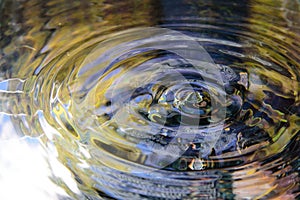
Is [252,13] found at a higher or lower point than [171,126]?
higher

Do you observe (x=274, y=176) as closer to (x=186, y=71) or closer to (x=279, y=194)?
(x=279, y=194)

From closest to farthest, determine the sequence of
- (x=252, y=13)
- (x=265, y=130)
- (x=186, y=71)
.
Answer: (x=265, y=130) → (x=186, y=71) → (x=252, y=13)

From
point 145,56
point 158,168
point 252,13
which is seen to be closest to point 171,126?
point 158,168

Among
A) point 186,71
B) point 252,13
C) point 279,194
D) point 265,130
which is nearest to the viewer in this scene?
point 279,194

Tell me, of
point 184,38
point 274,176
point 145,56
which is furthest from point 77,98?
point 274,176

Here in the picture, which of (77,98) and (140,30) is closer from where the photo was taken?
(77,98)

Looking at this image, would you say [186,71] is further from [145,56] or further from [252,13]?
[252,13]
